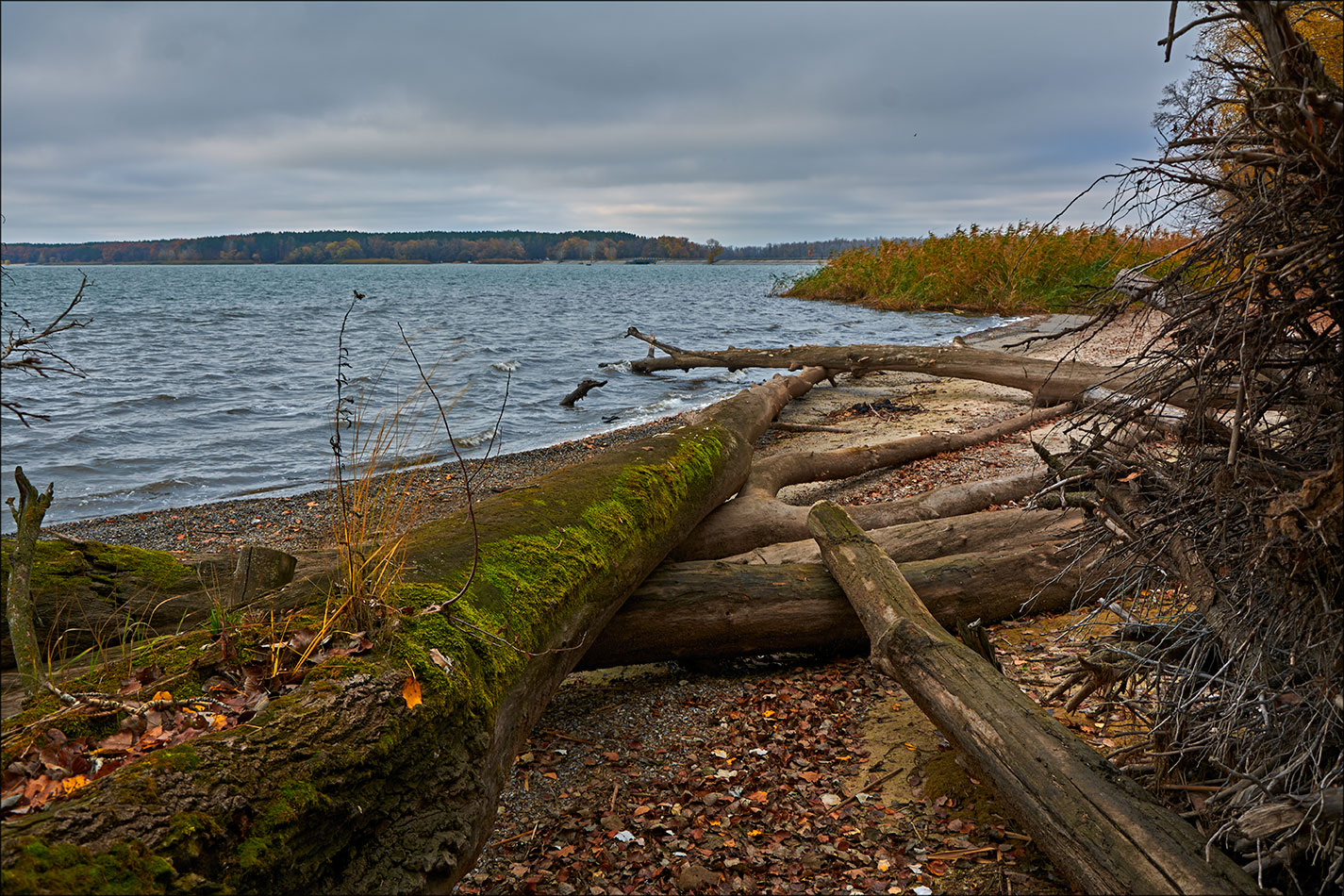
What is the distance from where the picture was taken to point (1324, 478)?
2006 millimetres

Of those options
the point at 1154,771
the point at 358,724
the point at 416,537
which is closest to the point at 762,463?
the point at 416,537

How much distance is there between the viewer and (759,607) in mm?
4648

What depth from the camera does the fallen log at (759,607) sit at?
15.0 ft

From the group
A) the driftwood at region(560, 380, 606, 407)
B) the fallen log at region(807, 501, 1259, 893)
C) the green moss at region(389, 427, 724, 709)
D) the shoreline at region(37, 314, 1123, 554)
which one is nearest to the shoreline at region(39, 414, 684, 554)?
the shoreline at region(37, 314, 1123, 554)

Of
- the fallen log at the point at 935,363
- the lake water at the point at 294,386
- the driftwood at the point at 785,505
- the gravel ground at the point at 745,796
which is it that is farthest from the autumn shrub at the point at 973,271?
the gravel ground at the point at 745,796

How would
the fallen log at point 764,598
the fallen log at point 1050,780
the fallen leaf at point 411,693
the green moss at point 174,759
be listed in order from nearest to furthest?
the green moss at point 174,759 → the fallen log at point 1050,780 → the fallen leaf at point 411,693 → the fallen log at point 764,598

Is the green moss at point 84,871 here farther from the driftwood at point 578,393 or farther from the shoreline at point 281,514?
the driftwood at point 578,393

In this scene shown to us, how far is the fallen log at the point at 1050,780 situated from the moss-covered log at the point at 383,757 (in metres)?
1.59

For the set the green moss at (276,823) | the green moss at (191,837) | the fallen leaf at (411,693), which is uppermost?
the fallen leaf at (411,693)

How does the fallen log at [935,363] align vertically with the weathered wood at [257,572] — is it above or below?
above

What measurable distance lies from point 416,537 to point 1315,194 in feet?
11.8

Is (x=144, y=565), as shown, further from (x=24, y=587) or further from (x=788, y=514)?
(x=788, y=514)

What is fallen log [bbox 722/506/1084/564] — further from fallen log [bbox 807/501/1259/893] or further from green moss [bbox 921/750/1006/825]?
green moss [bbox 921/750/1006/825]

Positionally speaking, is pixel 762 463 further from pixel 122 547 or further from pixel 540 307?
pixel 540 307
